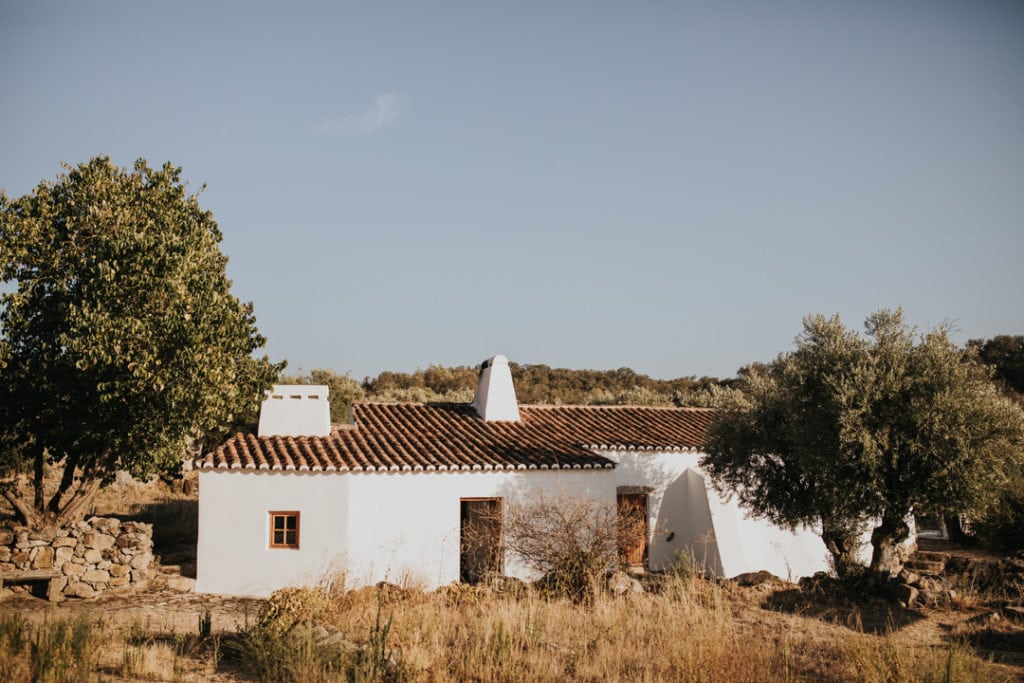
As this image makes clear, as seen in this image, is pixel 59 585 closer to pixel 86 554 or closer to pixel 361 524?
pixel 86 554

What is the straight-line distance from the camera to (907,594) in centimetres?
1522

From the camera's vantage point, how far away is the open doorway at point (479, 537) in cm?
1770

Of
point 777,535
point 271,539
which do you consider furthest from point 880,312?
point 271,539

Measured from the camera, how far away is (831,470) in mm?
14562

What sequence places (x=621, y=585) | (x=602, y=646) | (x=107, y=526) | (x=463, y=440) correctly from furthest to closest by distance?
(x=463, y=440) → (x=107, y=526) → (x=621, y=585) → (x=602, y=646)

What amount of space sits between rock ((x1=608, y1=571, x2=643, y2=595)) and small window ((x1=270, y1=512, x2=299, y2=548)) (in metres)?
6.96

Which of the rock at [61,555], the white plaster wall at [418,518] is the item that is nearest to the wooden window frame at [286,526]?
the white plaster wall at [418,518]

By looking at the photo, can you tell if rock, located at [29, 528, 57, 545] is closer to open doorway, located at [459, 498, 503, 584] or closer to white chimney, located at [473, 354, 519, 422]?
open doorway, located at [459, 498, 503, 584]

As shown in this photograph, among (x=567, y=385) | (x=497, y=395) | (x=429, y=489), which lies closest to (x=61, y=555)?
(x=429, y=489)

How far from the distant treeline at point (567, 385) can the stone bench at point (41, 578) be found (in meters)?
14.9

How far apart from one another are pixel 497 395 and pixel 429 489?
4849mm

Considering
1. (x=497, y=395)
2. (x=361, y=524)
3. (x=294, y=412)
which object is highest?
(x=497, y=395)

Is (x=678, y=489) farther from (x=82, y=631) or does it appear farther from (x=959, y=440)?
(x=82, y=631)

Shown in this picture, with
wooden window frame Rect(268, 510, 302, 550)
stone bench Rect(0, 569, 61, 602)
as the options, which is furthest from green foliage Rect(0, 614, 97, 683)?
wooden window frame Rect(268, 510, 302, 550)
